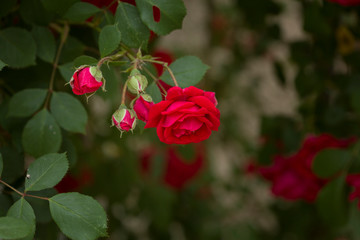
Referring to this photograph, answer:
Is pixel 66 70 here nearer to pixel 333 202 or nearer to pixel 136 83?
pixel 136 83

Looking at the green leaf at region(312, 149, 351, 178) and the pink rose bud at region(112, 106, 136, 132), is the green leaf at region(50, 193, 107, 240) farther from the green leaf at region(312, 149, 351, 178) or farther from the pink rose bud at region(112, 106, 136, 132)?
the green leaf at region(312, 149, 351, 178)

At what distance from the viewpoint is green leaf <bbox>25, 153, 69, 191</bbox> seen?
39 cm

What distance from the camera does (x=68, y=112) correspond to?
480 millimetres

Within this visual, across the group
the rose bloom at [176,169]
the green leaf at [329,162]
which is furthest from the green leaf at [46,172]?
the rose bloom at [176,169]

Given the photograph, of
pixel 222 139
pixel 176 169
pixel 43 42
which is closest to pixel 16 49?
pixel 43 42

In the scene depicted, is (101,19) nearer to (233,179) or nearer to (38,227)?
(38,227)

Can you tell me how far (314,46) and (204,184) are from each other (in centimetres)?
57

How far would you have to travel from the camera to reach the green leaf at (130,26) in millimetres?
420

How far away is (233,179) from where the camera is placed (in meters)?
1.38

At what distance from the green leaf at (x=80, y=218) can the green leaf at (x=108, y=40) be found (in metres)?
0.14

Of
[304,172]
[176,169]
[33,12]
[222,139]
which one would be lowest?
[222,139]

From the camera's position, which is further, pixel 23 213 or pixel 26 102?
pixel 26 102

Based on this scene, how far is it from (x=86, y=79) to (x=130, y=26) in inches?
3.6

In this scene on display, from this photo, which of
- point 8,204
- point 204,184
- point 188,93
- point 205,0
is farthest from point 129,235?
point 205,0
